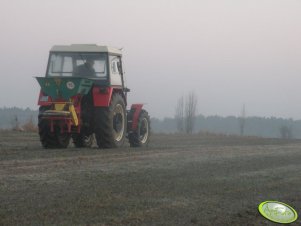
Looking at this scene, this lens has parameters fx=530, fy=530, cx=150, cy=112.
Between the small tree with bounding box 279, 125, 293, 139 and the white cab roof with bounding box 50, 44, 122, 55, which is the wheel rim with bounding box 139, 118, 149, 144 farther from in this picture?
the small tree with bounding box 279, 125, 293, 139

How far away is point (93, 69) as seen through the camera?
1397 cm

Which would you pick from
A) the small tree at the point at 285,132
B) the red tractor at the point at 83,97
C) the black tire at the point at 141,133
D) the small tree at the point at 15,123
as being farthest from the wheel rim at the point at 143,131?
the small tree at the point at 285,132

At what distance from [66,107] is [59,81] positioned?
649 millimetres

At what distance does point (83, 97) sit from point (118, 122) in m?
1.45


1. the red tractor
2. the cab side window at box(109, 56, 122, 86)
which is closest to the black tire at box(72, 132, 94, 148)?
the red tractor

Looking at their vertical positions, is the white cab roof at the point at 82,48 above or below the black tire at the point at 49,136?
above

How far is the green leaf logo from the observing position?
5.64m

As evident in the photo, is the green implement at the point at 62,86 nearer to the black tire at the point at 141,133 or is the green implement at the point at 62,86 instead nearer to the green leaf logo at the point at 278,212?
the black tire at the point at 141,133

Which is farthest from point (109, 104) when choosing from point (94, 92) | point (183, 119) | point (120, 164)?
point (183, 119)

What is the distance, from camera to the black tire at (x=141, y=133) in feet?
50.9

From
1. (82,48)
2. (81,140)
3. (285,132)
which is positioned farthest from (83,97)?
(285,132)

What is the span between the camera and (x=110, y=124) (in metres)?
13.5

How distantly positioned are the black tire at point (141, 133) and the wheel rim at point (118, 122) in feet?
3.13

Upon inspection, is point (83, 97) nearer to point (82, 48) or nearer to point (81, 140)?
point (82, 48)
